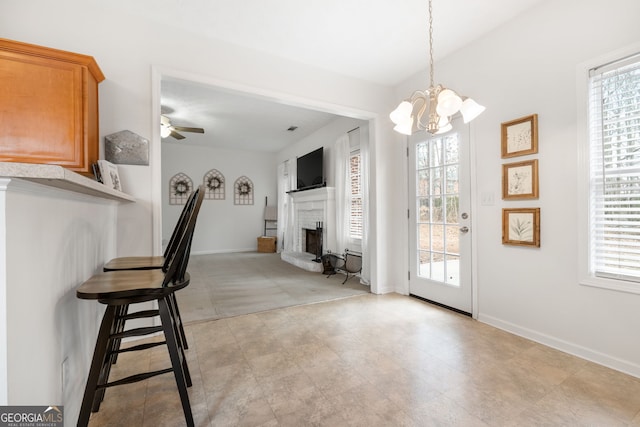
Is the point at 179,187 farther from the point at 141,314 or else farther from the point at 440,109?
the point at 440,109

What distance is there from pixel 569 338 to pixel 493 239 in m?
0.89

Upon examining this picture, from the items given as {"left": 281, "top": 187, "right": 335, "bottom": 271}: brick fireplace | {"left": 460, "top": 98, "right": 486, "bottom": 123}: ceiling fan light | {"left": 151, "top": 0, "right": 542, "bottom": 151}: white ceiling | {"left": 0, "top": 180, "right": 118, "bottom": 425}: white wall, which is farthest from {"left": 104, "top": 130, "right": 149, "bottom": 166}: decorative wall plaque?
{"left": 281, "top": 187, "right": 335, "bottom": 271}: brick fireplace

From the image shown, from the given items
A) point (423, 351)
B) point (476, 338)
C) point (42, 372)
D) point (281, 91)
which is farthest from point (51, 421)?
point (281, 91)

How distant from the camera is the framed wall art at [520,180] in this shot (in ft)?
7.56

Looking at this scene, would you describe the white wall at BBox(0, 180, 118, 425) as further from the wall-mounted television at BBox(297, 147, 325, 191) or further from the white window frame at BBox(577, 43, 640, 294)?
the wall-mounted television at BBox(297, 147, 325, 191)

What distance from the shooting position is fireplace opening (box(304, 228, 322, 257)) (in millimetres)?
5652

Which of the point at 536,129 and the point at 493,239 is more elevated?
the point at 536,129

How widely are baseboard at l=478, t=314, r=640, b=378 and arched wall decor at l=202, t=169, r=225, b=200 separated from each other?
21.4ft

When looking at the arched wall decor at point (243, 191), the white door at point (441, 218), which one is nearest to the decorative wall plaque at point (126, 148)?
the white door at point (441, 218)

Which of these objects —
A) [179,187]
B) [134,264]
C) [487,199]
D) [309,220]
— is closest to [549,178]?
[487,199]

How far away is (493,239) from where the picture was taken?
2.63 meters

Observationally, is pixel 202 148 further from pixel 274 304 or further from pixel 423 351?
pixel 423 351

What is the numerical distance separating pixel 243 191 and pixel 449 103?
22.5ft

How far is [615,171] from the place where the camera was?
1921 mm
